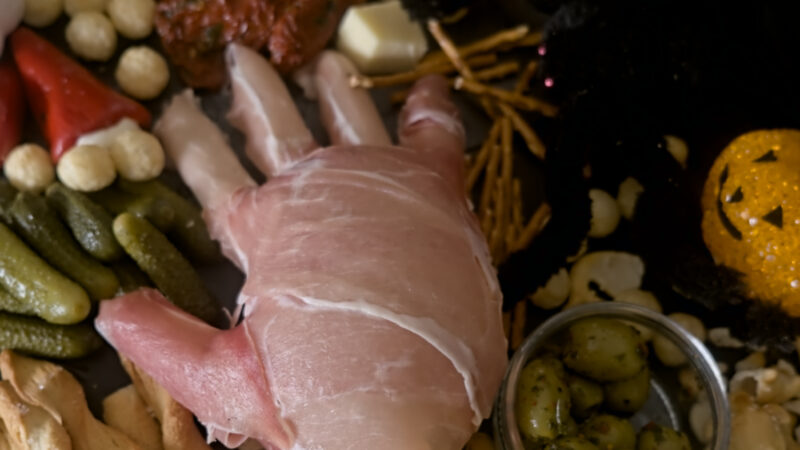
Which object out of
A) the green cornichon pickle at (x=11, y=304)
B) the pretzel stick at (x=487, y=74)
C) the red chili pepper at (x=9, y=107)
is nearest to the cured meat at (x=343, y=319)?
the green cornichon pickle at (x=11, y=304)

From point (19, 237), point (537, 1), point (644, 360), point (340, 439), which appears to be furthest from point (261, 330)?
point (537, 1)

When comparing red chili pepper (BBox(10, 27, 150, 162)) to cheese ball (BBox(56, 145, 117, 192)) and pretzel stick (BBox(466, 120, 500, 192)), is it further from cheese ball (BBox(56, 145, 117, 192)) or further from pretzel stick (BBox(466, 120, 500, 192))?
pretzel stick (BBox(466, 120, 500, 192))

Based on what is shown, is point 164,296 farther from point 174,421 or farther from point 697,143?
point 697,143

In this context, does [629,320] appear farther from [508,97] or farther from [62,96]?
[62,96]

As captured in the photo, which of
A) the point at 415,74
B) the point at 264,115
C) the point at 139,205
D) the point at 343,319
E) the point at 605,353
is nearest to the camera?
the point at 343,319

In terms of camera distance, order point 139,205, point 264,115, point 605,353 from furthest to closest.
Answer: point 264,115, point 139,205, point 605,353

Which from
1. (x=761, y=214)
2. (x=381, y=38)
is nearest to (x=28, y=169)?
(x=381, y=38)

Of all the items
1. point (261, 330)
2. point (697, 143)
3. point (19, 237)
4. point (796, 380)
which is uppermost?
point (19, 237)
